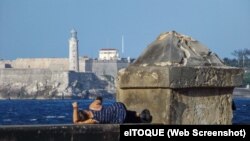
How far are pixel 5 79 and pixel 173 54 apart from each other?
12754 centimetres

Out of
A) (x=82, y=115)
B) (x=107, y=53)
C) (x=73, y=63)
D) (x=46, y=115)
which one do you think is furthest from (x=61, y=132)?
(x=107, y=53)

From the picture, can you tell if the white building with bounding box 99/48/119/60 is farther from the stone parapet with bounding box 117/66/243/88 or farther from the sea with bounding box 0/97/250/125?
the stone parapet with bounding box 117/66/243/88

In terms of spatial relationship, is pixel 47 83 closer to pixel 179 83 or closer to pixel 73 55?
pixel 73 55

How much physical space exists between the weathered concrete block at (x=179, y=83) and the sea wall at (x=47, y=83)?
4806 inches

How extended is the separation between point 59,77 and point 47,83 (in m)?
2.15

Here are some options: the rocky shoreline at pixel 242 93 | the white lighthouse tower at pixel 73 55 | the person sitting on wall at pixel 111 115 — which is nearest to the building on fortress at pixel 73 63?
the white lighthouse tower at pixel 73 55

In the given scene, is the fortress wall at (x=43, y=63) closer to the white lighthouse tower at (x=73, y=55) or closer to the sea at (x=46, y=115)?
the white lighthouse tower at (x=73, y=55)

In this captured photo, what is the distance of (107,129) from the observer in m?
5.46

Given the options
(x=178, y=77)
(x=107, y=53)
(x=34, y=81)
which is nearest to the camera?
(x=178, y=77)

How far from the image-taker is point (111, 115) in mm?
6031

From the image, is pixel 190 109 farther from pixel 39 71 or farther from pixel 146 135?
pixel 39 71

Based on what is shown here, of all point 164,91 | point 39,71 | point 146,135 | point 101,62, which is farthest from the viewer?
point 101,62

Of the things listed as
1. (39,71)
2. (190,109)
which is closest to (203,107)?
(190,109)

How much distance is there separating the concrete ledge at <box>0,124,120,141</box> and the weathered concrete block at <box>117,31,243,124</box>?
0.47m
